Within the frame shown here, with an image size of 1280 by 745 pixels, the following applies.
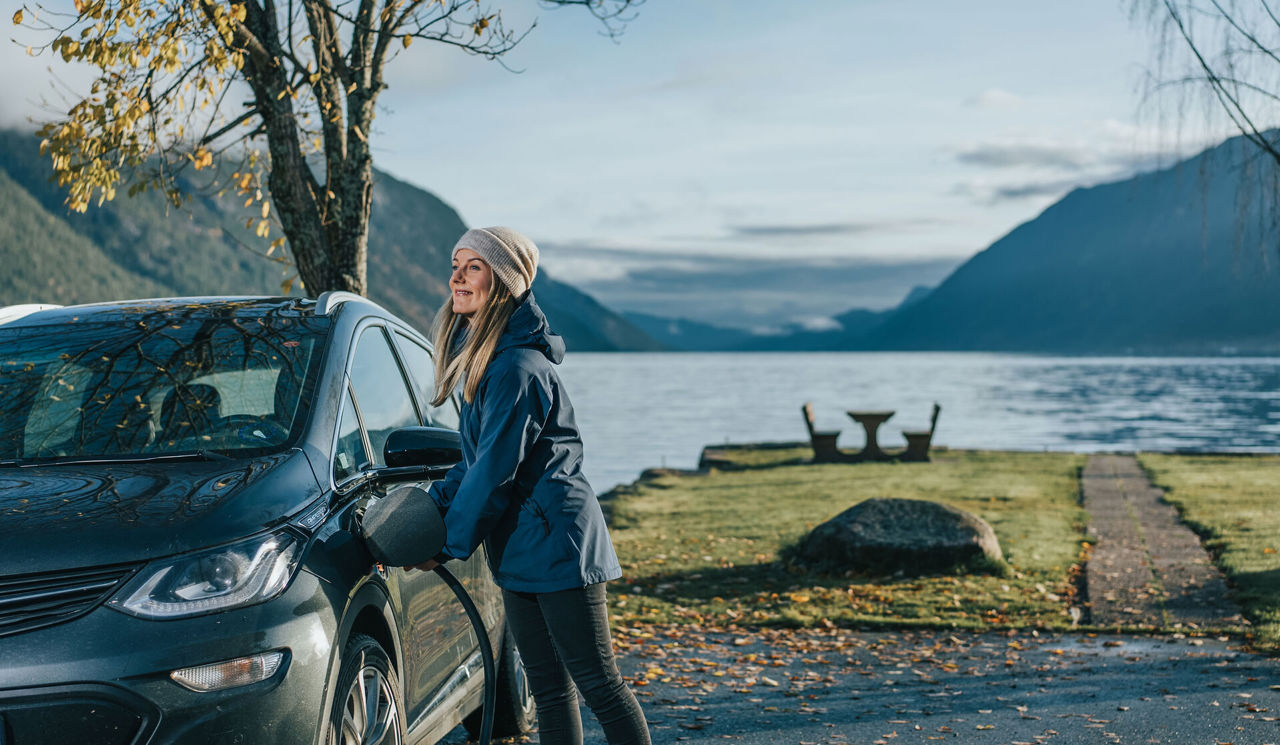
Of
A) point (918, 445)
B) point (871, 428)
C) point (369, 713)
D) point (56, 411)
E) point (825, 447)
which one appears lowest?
point (825, 447)

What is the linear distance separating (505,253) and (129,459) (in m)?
1.24

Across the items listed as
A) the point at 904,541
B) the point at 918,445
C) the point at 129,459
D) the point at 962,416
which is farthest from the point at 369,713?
the point at 962,416

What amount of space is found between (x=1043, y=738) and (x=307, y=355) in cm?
378

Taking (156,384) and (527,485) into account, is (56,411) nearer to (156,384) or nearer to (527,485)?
(156,384)

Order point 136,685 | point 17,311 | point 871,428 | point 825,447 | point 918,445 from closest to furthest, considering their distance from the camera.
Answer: point 136,685 → point 17,311 → point 918,445 → point 871,428 → point 825,447

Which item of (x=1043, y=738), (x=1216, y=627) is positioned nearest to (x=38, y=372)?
(x=1043, y=738)

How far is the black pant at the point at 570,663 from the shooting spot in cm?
341

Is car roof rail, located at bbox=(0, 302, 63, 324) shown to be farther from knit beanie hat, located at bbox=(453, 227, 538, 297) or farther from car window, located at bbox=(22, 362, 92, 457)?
knit beanie hat, located at bbox=(453, 227, 538, 297)

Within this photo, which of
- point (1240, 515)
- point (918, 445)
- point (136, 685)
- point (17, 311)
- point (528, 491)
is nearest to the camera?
point (136, 685)

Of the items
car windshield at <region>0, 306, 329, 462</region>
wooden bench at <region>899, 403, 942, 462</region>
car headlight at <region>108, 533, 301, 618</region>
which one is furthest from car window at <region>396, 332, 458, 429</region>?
wooden bench at <region>899, 403, 942, 462</region>

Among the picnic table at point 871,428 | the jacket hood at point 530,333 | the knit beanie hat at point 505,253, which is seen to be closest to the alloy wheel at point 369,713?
the jacket hood at point 530,333

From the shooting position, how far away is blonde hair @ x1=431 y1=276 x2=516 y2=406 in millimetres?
3422

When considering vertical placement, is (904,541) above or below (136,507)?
below

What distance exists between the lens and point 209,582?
114 inches
